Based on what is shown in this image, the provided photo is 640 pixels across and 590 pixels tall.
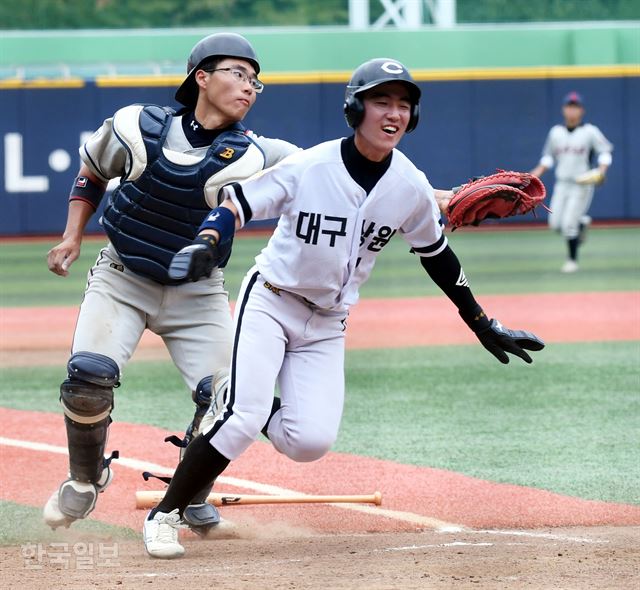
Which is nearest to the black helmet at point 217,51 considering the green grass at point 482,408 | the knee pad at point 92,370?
the knee pad at point 92,370

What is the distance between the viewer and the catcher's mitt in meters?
4.81

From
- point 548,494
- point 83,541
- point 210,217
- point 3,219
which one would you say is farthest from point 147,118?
point 3,219

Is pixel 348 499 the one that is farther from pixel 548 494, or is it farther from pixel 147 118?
pixel 147 118

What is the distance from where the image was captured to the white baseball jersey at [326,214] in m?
4.56

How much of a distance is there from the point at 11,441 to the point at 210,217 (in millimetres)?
3054

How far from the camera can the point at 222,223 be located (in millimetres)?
4406

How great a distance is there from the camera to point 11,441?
698 centimetres

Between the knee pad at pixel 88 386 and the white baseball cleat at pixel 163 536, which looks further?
the knee pad at pixel 88 386

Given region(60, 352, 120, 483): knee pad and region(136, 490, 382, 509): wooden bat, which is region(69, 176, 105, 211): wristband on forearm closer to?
region(60, 352, 120, 483): knee pad

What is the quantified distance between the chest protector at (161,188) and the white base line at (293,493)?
131cm

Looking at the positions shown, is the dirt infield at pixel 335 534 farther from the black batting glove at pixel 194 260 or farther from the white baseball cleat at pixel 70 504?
the black batting glove at pixel 194 260

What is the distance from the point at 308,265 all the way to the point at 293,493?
1.61 metres

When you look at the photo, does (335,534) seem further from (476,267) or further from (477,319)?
(476,267)

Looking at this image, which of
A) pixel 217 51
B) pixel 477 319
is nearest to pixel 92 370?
pixel 217 51
